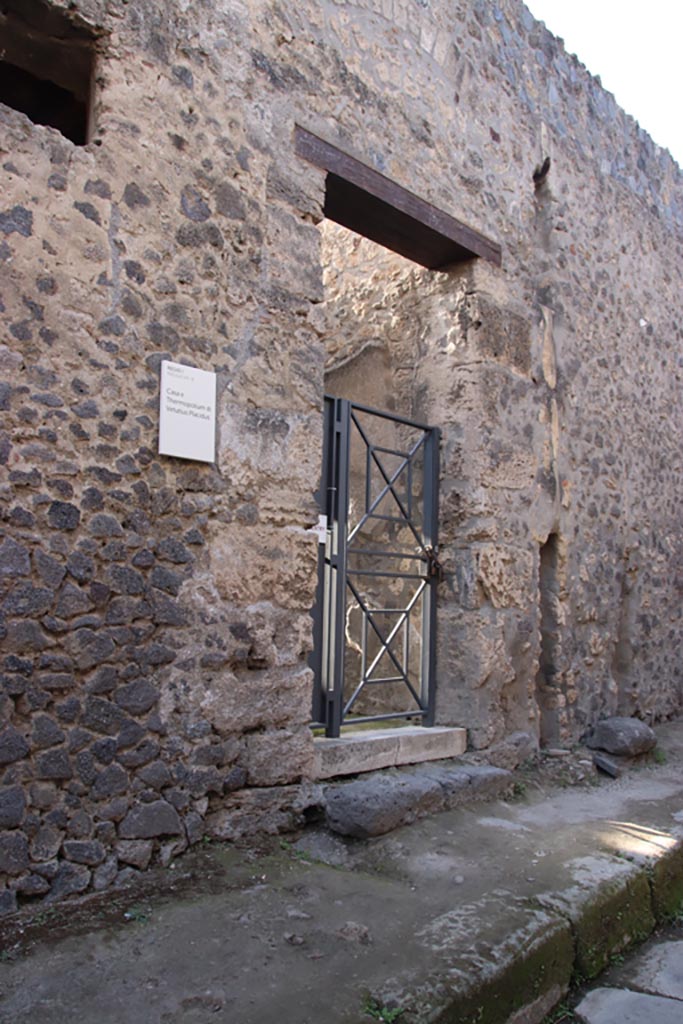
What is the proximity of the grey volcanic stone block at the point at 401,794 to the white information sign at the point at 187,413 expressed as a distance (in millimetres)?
1527

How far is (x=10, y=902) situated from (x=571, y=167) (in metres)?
5.36

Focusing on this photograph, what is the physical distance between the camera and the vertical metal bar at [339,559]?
4004mm

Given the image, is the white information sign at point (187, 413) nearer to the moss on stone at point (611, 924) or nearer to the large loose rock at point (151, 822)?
the large loose rock at point (151, 822)

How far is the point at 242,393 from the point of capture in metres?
3.38

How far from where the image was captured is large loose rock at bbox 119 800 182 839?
9.34ft

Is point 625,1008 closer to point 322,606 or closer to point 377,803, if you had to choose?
point 377,803

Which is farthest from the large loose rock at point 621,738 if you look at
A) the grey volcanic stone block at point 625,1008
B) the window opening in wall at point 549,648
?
the grey volcanic stone block at point 625,1008

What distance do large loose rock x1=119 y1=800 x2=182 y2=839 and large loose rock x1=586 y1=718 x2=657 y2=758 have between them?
3.23 m

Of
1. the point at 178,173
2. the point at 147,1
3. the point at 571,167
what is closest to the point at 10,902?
the point at 178,173

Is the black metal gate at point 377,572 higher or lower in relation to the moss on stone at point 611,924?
higher

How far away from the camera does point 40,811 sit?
2.63 meters

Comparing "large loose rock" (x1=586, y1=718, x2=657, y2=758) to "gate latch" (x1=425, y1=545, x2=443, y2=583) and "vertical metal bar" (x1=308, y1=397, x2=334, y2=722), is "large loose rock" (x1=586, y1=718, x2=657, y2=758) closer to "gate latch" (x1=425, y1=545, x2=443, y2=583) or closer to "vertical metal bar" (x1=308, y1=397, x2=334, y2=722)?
"gate latch" (x1=425, y1=545, x2=443, y2=583)

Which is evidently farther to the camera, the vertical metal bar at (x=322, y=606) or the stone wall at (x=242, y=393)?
the vertical metal bar at (x=322, y=606)

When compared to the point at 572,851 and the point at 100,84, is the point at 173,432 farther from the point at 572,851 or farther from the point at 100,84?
the point at 572,851
